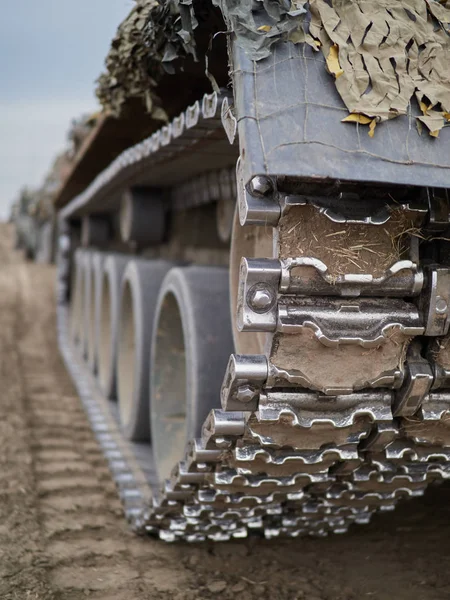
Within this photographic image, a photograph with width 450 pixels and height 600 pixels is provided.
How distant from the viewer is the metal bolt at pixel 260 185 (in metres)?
1.39

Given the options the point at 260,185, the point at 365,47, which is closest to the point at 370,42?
the point at 365,47

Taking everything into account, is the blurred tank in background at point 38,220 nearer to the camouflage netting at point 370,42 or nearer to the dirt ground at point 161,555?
the dirt ground at point 161,555

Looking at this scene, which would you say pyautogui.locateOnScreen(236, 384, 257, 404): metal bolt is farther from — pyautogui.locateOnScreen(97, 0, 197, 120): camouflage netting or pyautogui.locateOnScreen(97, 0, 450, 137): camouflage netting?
pyautogui.locateOnScreen(97, 0, 197, 120): camouflage netting

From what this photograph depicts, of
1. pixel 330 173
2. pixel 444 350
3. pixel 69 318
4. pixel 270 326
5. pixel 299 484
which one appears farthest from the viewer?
pixel 69 318

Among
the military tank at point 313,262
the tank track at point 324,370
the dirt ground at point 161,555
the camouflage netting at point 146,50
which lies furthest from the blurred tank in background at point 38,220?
the tank track at point 324,370

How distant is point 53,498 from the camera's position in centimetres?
294

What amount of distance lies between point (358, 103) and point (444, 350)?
60 centimetres

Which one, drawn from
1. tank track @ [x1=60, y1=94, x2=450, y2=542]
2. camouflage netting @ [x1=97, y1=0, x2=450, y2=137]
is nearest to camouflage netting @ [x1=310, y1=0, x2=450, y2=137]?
camouflage netting @ [x1=97, y1=0, x2=450, y2=137]

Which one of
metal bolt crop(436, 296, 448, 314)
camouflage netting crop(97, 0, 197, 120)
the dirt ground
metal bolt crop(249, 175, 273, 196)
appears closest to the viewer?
metal bolt crop(249, 175, 273, 196)

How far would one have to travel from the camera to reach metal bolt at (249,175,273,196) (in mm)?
1389

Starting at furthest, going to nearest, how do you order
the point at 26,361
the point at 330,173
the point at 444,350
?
the point at 26,361 → the point at 444,350 → the point at 330,173

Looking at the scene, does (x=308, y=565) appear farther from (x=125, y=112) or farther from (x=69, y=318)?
(x=69, y=318)

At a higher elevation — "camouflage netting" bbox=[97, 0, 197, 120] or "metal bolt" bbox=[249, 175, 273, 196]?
"camouflage netting" bbox=[97, 0, 197, 120]

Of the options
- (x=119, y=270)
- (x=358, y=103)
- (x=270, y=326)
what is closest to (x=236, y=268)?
(x=270, y=326)
